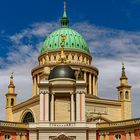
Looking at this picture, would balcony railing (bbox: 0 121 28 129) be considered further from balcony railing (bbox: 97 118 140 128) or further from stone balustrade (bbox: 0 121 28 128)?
balcony railing (bbox: 97 118 140 128)

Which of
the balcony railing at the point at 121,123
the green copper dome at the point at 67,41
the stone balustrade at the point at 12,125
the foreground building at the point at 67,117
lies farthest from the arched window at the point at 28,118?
the balcony railing at the point at 121,123

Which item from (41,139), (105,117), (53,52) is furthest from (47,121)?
(53,52)

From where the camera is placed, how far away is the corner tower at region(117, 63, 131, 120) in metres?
109

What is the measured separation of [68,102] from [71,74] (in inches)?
188

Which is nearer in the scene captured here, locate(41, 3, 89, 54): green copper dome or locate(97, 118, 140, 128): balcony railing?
locate(97, 118, 140, 128): balcony railing

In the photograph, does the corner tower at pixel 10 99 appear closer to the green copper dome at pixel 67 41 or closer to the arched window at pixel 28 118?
the arched window at pixel 28 118

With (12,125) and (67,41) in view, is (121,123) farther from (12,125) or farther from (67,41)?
(67,41)

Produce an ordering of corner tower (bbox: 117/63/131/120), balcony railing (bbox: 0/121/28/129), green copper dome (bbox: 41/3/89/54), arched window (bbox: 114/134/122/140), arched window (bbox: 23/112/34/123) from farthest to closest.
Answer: green copper dome (bbox: 41/3/89/54)
corner tower (bbox: 117/63/131/120)
arched window (bbox: 23/112/34/123)
arched window (bbox: 114/134/122/140)
balcony railing (bbox: 0/121/28/129)

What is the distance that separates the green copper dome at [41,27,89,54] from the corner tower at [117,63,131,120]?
1170 cm

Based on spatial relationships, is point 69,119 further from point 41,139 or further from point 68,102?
point 41,139

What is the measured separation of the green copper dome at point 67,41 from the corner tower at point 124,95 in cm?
1170

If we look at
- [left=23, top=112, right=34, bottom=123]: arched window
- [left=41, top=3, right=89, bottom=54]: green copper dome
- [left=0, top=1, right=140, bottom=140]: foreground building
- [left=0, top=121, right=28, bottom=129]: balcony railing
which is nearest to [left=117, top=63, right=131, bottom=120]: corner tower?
[left=0, top=1, right=140, bottom=140]: foreground building

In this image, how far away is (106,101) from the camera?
10644cm

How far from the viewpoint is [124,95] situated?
111688 millimetres
